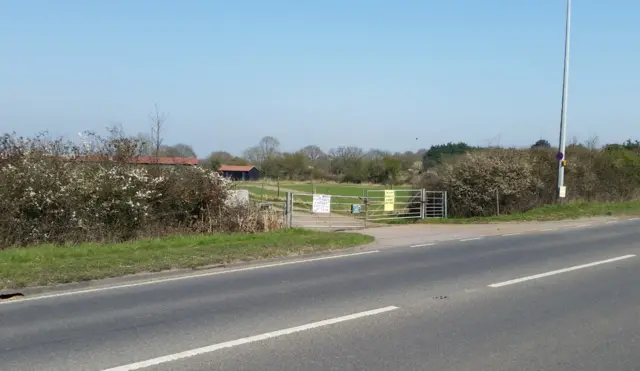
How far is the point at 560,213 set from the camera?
2502 centimetres

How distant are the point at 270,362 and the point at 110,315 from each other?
306cm

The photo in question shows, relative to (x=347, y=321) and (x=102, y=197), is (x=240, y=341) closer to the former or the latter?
(x=347, y=321)

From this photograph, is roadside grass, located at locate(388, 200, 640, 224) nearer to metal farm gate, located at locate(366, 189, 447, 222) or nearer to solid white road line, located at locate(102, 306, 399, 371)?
metal farm gate, located at locate(366, 189, 447, 222)

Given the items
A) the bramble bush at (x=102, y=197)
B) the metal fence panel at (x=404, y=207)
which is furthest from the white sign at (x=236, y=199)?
the metal fence panel at (x=404, y=207)

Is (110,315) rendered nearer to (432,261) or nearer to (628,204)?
(432,261)

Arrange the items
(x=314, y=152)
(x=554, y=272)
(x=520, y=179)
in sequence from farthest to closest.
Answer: (x=314, y=152), (x=520, y=179), (x=554, y=272)

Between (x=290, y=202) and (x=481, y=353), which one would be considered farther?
(x=290, y=202)

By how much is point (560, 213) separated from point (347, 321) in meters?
20.8

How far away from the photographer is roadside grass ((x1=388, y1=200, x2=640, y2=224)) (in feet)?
79.7

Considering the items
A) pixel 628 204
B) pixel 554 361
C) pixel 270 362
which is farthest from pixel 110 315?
pixel 628 204

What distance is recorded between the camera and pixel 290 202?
2038 cm

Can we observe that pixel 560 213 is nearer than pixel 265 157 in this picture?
Yes

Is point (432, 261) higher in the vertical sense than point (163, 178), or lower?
lower

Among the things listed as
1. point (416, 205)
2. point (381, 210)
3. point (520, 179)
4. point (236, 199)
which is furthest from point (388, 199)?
point (236, 199)
